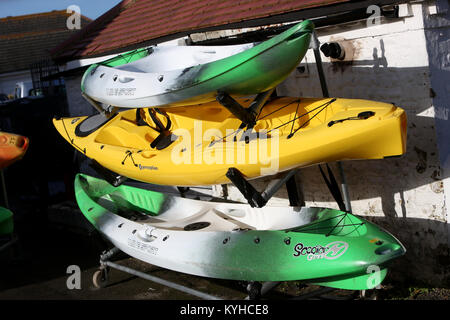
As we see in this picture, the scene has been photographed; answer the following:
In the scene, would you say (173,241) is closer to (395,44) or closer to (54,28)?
(395,44)

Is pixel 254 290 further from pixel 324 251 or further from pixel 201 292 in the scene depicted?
pixel 324 251

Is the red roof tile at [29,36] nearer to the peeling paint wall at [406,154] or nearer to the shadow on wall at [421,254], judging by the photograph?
the peeling paint wall at [406,154]

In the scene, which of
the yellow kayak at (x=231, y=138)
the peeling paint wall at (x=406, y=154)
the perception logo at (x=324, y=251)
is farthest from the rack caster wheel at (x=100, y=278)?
the peeling paint wall at (x=406, y=154)

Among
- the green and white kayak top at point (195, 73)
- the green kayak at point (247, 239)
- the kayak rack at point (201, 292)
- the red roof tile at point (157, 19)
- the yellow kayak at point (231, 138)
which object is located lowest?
the kayak rack at point (201, 292)

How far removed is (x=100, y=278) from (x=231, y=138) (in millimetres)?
2179

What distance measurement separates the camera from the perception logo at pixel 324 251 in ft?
13.7

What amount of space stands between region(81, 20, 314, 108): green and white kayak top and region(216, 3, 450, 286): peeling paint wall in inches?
43.3

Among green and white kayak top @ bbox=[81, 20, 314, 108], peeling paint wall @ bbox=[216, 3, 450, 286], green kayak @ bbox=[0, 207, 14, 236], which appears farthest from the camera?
green kayak @ bbox=[0, 207, 14, 236]

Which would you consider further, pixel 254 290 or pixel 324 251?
pixel 254 290

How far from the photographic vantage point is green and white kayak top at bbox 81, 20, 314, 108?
4.49m

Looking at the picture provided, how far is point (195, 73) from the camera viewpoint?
4.88 meters

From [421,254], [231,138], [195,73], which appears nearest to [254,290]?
[231,138]

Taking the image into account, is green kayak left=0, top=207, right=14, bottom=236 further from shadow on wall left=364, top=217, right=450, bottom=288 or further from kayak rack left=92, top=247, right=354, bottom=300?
shadow on wall left=364, top=217, right=450, bottom=288

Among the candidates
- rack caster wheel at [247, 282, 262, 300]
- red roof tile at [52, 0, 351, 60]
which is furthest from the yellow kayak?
red roof tile at [52, 0, 351, 60]
